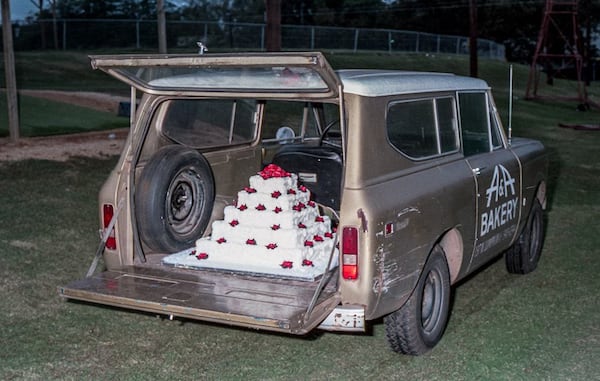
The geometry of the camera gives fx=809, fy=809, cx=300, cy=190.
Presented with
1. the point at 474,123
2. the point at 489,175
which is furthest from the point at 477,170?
the point at 474,123

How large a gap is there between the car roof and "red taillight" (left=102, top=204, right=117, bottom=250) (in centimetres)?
183

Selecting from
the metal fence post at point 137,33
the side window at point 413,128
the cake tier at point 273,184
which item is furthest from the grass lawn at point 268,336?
the metal fence post at point 137,33

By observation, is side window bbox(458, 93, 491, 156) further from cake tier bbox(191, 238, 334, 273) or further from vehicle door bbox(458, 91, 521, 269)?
cake tier bbox(191, 238, 334, 273)

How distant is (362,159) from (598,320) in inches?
103

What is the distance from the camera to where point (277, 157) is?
261 inches

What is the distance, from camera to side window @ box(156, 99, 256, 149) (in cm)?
605

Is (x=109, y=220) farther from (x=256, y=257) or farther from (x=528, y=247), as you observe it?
(x=528, y=247)

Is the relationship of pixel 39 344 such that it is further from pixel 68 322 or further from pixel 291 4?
pixel 291 4

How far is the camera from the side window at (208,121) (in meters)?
6.05

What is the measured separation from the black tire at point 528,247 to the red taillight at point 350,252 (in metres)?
3.01

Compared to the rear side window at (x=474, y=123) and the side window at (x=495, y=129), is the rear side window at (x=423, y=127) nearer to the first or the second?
the rear side window at (x=474, y=123)

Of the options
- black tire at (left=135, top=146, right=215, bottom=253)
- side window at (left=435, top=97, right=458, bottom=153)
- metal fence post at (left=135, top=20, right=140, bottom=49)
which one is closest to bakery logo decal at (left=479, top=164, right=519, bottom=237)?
side window at (left=435, top=97, right=458, bottom=153)

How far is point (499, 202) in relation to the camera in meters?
6.40

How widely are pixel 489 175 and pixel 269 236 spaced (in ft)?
6.02
